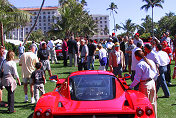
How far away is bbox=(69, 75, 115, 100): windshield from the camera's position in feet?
15.6

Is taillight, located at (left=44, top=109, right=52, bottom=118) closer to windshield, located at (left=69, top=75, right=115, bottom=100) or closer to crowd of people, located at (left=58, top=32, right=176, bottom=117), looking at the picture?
windshield, located at (left=69, top=75, right=115, bottom=100)

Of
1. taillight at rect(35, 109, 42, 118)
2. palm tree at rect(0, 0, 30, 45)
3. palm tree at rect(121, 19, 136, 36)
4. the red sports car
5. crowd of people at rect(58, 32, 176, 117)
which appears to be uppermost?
palm tree at rect(121, 19, 136, 36)

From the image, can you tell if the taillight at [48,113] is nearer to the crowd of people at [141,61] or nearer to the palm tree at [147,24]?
the crowd of people at [141,61]

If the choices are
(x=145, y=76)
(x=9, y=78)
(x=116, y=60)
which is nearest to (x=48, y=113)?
(x=145, y=76)

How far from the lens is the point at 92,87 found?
5277 millimetres

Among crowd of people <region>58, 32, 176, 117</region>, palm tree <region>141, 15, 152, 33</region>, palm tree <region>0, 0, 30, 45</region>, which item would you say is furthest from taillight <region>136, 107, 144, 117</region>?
palm tree <region>141, 15, 152, 33</region>

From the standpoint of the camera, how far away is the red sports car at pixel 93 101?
4.01 meters

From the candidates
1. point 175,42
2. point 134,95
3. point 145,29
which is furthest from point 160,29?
point 134,95

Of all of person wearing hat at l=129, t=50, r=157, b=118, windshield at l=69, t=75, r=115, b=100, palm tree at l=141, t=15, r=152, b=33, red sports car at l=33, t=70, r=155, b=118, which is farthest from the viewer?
palm tree at l=141, t=15, r=152, b=33

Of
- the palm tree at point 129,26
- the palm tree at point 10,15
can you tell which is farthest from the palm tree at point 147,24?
the palm tree at point 10,15

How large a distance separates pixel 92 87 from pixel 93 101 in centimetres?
84

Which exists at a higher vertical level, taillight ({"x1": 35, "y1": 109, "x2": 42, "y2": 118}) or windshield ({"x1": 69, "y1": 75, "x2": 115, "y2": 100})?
windshield ({"x1": 69, "y1": 75, "x2": 115, "y2": 100})

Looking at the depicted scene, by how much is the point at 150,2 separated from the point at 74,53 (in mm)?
57010

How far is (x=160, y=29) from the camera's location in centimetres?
8556
